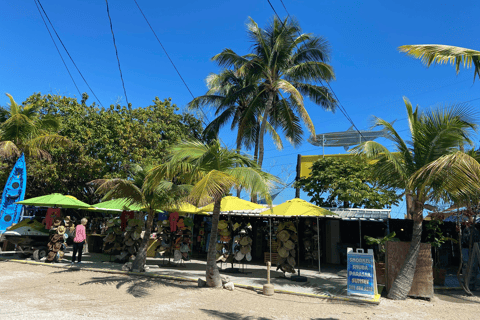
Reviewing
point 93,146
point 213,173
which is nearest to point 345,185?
point 213,173

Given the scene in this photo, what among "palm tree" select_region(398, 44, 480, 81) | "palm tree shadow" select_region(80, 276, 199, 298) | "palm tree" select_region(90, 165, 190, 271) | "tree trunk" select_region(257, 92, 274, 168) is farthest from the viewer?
"tree trunk" select_region(257, 92, 274, 168)

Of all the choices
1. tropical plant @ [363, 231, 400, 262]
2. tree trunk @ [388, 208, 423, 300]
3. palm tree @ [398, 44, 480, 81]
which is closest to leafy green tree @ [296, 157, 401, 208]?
tropical plant @ [363, 231, 400, 262]

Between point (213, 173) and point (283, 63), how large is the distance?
11.4 metres

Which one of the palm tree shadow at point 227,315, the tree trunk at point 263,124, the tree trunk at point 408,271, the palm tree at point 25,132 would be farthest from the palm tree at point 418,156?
the palm tree at point 25,132

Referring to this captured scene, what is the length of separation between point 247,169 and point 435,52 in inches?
194

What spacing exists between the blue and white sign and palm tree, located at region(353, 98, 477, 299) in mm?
760

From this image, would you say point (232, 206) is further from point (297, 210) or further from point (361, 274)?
point (361, 274)

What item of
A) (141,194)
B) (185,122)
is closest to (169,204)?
(141,194)

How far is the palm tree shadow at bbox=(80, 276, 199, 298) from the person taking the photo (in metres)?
8.73

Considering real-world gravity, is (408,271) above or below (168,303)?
above

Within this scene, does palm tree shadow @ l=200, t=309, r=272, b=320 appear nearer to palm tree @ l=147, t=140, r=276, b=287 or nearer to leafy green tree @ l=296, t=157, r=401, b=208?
palm tree @ l=147, t=140, r=276, b=287

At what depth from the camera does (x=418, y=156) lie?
28.9 feet

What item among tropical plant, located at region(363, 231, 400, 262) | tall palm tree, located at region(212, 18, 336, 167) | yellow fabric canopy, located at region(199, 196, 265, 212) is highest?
tall palm tree, located at region(212, 18, 336, 167)

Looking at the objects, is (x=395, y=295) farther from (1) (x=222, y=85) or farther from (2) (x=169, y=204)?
(1) (x=222, y=85)
